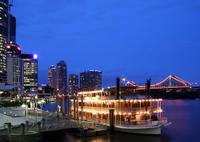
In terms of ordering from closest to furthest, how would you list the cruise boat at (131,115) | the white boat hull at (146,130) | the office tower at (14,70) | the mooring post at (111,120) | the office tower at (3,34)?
the white boat hull at (146,130) → the cruise boat at (131,115) → the mooring post at (111,120) → the office tower at (14,70) → the office tower at (3,34)

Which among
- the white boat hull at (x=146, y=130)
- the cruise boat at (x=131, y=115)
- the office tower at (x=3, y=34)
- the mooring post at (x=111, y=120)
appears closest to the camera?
the white boat hull at (x=146, y=130)

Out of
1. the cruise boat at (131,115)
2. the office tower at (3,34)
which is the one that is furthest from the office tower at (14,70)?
the cruise boat at (131,115)

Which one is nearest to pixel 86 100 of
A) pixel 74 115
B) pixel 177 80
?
pixel 74 115

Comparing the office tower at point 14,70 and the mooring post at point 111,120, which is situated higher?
the office tower at point 14,70

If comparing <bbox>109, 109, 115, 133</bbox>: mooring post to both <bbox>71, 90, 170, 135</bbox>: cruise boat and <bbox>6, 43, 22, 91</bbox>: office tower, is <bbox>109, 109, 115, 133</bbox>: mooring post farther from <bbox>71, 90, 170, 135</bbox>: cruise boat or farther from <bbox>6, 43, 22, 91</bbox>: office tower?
<bbox>6, 43, 22, 91</bbox>: office tower

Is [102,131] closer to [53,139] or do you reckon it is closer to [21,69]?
[53,139]

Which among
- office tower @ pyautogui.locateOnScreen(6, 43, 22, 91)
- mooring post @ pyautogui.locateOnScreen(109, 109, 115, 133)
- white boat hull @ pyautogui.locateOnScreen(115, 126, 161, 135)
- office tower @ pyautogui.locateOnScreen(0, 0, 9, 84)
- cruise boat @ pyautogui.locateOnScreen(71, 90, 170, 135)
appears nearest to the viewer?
white boat hull @ pyautogui.locateOnScreen(115, 126, 161, 135)

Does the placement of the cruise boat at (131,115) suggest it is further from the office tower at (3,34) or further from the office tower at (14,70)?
the office tower at (3,34)

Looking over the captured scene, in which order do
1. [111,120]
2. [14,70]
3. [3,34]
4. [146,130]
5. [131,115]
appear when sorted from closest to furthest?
[146,130] → [111,120] → [131,115] → [14,70] → [3,34]

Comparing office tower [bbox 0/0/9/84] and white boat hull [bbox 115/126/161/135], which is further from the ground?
office tower [bbox 0/0/9/84]

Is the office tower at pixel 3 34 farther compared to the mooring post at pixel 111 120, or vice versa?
the office tower at pixel 3 34

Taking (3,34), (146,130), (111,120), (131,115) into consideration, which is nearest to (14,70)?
(3,34)

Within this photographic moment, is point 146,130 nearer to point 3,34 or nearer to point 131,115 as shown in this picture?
point 131,115

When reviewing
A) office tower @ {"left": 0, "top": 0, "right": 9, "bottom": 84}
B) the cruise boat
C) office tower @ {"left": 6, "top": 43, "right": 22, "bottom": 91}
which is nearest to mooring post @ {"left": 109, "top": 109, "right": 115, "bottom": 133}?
the cruise boat
